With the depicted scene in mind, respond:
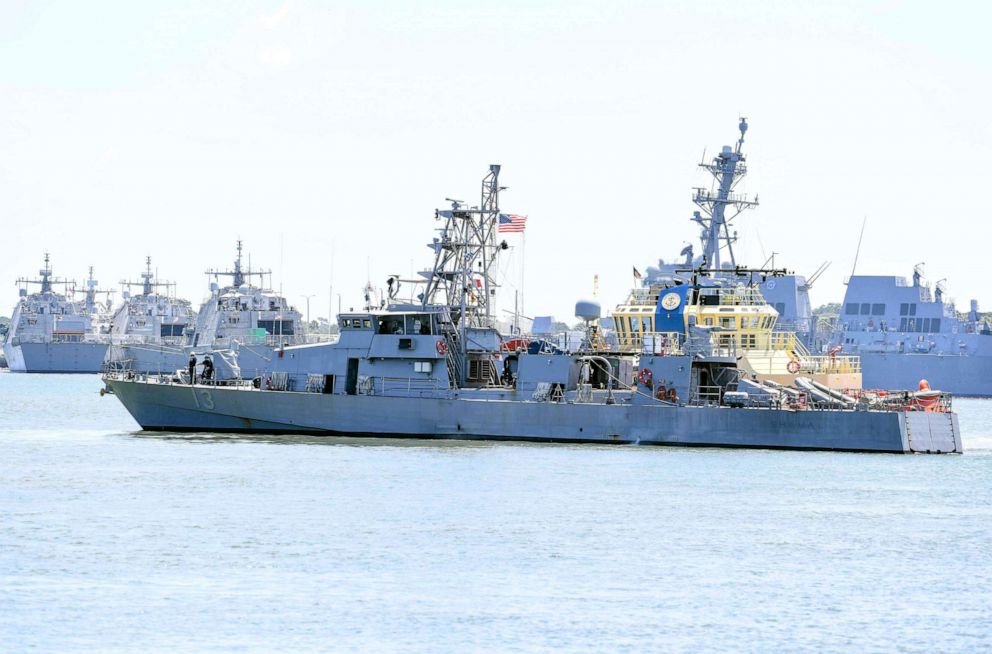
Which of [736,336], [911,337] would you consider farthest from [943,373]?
[736,336]

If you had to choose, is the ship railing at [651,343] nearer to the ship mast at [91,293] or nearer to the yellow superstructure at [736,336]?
the yellow superstructure at [736,336]

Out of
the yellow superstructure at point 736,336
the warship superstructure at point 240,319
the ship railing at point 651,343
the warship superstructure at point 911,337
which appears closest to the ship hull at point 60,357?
the warship superstructure at point 240,319

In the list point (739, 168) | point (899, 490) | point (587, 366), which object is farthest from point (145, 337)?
point (899, 490)

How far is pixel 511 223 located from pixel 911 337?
6638 cm

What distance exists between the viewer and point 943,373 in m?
95.2

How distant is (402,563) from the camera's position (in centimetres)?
2222

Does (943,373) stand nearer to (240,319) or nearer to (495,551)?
(240,319)

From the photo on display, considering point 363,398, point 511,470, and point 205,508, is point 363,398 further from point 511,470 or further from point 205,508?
point 205,508

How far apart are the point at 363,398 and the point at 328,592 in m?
19.8

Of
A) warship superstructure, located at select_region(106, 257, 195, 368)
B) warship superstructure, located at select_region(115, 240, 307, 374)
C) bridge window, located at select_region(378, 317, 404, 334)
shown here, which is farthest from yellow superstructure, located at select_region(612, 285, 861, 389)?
warship superstructure, located at select_region(106, 257, 195, 368)

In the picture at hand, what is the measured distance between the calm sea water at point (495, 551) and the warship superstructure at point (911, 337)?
6084 cm

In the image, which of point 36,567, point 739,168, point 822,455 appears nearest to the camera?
point 36,567

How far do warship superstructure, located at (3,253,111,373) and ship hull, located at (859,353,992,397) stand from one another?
77.4m

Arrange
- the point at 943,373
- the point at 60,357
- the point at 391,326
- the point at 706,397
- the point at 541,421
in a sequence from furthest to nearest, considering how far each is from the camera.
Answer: the point at 60,357
the point at 943,373
the point at 391,326
the point at 541,421
the point at 706,397
